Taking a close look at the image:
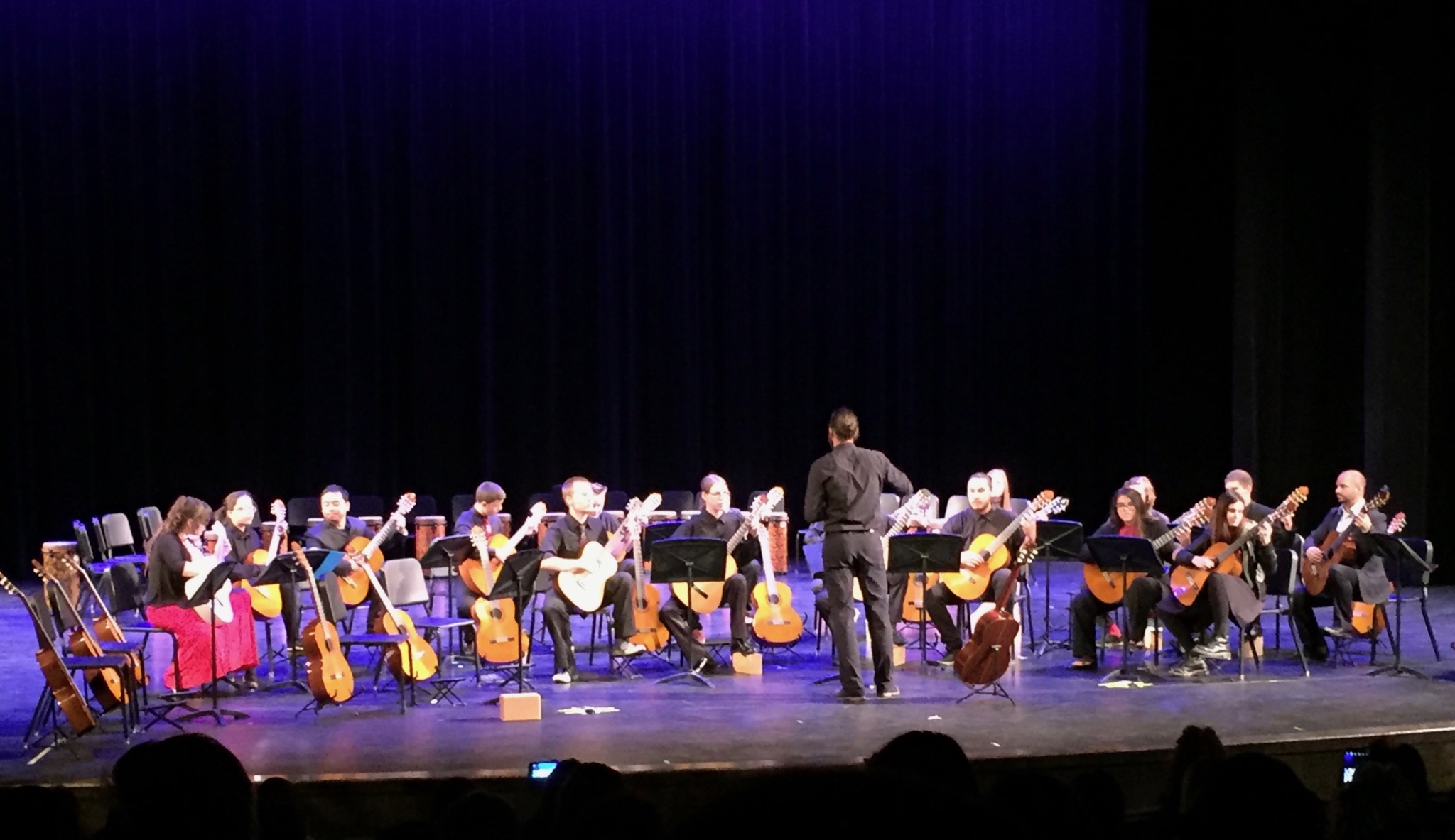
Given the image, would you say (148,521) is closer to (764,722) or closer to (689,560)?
(689,560)

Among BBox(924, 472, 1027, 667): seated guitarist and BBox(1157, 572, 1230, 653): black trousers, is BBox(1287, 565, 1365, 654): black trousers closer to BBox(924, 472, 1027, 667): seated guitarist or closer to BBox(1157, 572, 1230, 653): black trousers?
BBox(1157, 572, 1230, 653): black trousers

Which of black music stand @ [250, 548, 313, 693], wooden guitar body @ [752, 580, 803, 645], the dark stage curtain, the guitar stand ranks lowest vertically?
the guitar stand

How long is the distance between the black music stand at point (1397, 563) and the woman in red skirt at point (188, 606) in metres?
6.72

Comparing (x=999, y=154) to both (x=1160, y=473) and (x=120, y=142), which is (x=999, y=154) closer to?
(x=1160, y=473)

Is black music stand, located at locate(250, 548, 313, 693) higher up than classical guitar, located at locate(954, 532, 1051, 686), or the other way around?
black music stand, located at locate(250, 548, 313, 693)

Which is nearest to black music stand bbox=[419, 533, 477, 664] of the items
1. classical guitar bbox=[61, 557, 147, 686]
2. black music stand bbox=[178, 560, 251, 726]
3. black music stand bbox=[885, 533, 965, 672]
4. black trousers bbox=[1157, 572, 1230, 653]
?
black music stand bbox=[178, 560, 251, 726]

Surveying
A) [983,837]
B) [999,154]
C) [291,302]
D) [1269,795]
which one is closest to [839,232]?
[999,154]

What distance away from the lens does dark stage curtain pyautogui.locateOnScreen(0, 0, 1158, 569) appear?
1441cm

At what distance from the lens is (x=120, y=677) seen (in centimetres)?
775

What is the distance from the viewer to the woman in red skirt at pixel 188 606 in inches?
330

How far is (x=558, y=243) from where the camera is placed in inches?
600

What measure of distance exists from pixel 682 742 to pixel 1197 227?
10.2m

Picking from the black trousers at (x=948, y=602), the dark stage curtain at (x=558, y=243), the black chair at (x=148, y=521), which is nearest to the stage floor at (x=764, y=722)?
the black trousers at (x=948, y=602)

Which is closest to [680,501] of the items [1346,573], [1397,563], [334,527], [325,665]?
[334,527]
